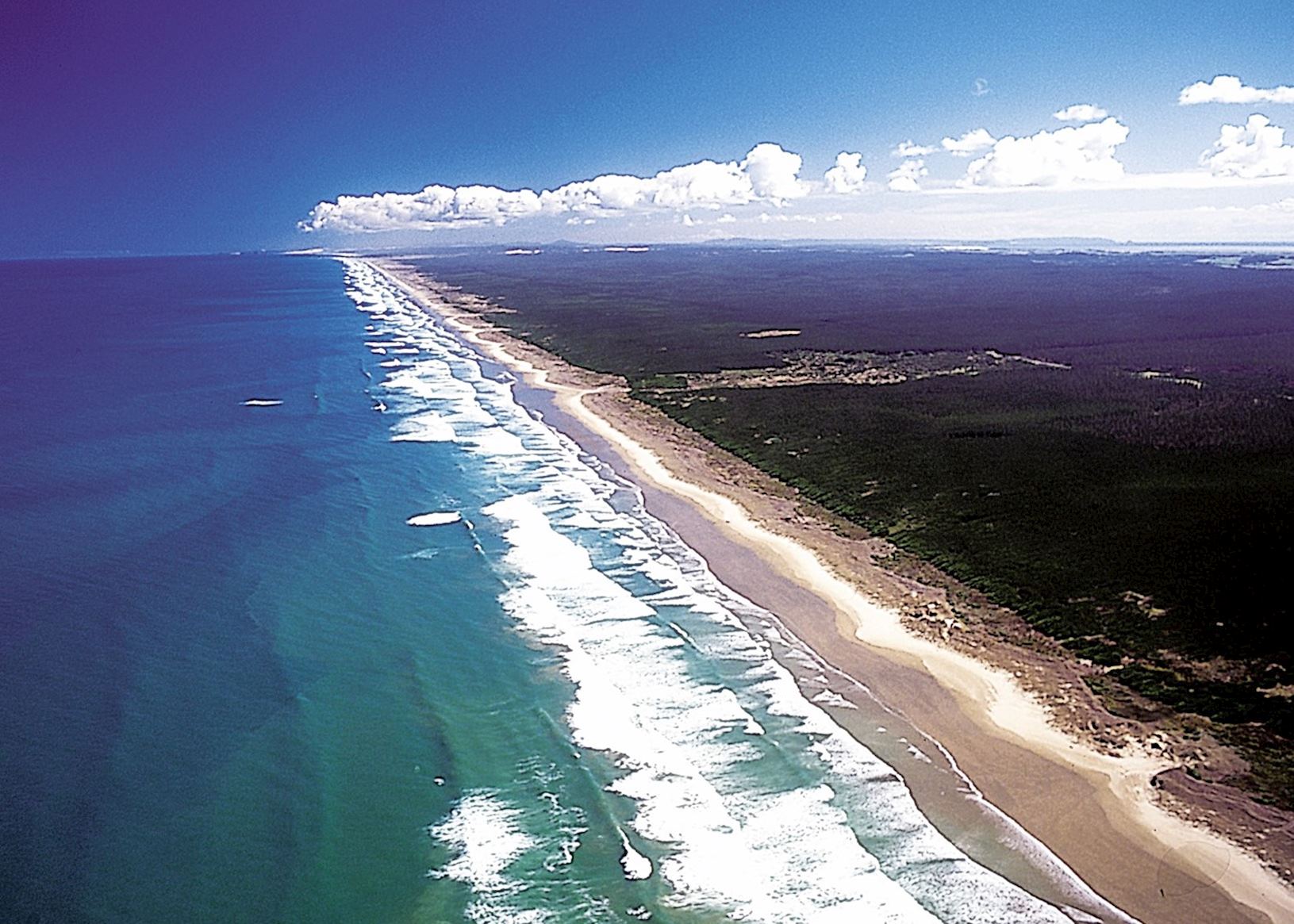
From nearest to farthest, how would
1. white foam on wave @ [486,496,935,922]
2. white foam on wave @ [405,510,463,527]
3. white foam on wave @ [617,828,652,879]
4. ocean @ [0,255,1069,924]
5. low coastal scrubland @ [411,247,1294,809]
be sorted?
white foam on wave @ [486,496,935,922]
ocean @ [0,255,1069,924]
white foam on wave @ [617,828,652,879]
low coastal scrubland @ [411,247,1294,809]
white foam on wave @ [405,510,463,527]

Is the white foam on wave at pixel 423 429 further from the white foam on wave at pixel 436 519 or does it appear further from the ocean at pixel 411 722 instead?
the white foam on wave at pixel 436 519

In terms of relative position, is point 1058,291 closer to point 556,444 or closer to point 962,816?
point 556,444

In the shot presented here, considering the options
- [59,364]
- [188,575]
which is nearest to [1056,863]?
[188,575]

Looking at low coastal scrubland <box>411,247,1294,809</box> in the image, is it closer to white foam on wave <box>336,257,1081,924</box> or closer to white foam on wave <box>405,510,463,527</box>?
white foam on wave <box>336,257,1081,924</box>

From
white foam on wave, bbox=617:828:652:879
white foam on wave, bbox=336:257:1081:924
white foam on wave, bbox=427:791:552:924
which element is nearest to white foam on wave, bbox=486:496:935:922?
white foam on wave, bbox=336:257:1081:924

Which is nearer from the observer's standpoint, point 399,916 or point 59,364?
point 399,916
